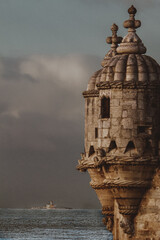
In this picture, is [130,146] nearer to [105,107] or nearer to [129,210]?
[105,107]

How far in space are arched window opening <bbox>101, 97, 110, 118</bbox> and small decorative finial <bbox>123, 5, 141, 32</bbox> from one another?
3528mm

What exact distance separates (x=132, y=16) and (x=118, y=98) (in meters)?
4.35

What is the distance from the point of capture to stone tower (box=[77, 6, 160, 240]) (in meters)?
36.1

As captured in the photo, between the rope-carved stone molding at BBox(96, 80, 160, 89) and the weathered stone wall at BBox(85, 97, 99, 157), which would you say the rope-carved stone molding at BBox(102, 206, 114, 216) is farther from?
the rope-carved stone molding at BBox(96, 80, 160, 89)

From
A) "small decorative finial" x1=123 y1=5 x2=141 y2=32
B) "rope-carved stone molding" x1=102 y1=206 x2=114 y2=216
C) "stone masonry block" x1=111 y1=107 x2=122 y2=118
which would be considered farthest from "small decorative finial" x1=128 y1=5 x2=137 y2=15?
"rope-carved stone molding" x1=102 y1=206 x2=114 y2=216

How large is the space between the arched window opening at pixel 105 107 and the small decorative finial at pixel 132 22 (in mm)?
3528

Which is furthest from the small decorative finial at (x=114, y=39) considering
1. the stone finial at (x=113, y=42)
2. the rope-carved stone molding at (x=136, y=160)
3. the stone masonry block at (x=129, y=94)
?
the rope-carved stone molding at (x=136, y=160)

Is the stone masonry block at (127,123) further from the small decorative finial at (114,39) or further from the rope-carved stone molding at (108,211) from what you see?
the small decorative finial at (114,39)

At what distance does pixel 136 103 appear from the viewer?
119ft

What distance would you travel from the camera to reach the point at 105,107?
37375mm

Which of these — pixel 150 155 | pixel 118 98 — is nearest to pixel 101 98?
pixel 118 98

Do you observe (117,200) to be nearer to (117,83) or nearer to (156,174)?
(156,174)

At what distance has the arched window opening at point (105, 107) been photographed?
3719 centimetres

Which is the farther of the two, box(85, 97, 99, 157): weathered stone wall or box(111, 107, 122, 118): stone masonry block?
box(85, 97, 99, 157): weathered stone wall
